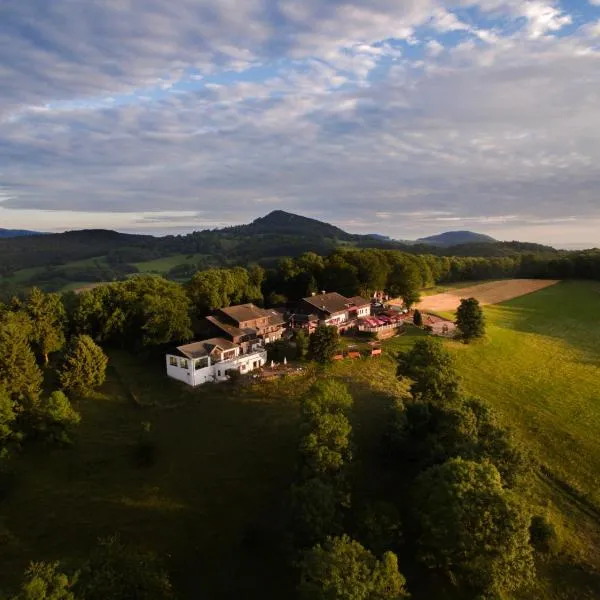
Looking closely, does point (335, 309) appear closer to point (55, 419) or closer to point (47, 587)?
point (55, 419)

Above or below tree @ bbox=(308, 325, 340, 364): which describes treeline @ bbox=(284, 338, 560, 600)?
below

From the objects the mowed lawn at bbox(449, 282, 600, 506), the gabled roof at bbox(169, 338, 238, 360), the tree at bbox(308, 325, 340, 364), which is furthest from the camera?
the tree at bbox(308, 325, 340, 364)

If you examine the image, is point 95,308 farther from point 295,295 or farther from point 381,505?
point 381,505

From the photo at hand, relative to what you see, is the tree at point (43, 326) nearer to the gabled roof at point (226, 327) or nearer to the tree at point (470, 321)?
the gabled roof at point (226, 327)

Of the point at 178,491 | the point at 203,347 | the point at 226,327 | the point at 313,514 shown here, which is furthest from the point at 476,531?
the point at 226,327

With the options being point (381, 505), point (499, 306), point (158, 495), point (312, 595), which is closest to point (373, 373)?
point (381, 505)

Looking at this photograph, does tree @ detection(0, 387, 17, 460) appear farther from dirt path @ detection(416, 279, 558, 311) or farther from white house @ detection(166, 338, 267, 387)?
dirt path @ detection(416, 279, 558, 311)

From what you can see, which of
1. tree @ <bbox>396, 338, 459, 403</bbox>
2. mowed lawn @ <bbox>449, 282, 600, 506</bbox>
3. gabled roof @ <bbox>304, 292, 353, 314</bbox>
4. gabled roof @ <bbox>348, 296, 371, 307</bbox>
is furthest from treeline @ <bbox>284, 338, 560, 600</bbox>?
gabled roof @ <bbox>348, 296, 371, 307</bbox>
